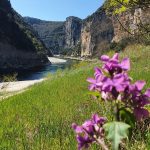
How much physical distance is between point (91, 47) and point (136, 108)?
13880 cm

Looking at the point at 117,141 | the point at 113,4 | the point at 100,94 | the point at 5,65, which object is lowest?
the point at 5,65

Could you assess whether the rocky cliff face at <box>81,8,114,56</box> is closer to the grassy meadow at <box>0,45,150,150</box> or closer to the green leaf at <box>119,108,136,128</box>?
the grassy meadow at <box>0,45,150,150</box>

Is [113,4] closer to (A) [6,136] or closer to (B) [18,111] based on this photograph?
(A) [6,136]

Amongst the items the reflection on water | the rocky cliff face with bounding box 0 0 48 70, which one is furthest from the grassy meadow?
the rocky cliff face with bounding box 0 0 48 70

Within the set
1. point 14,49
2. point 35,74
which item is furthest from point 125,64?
point 14,49

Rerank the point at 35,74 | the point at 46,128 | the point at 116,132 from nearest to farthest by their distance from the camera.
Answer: the point at 116,132
the point at 46,128
the point at 35,74

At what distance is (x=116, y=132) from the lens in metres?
1.32

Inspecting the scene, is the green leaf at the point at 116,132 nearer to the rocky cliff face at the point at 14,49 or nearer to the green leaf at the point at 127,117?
the green leaf at the point at 127,117

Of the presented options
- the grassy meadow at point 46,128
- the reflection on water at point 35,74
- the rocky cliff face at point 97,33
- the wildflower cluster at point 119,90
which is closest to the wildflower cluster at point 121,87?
the wildflower cluster at point 119,90

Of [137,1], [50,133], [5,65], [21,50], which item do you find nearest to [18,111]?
[50,133]

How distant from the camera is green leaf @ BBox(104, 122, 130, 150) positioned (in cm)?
130

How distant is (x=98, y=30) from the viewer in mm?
136500

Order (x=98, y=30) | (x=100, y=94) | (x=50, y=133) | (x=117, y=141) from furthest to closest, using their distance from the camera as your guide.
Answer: (x=98, y=30), (x=50, y=133), (x=100, y=94), (x=117, y=141)

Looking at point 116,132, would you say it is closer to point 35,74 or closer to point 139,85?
point 139,85
